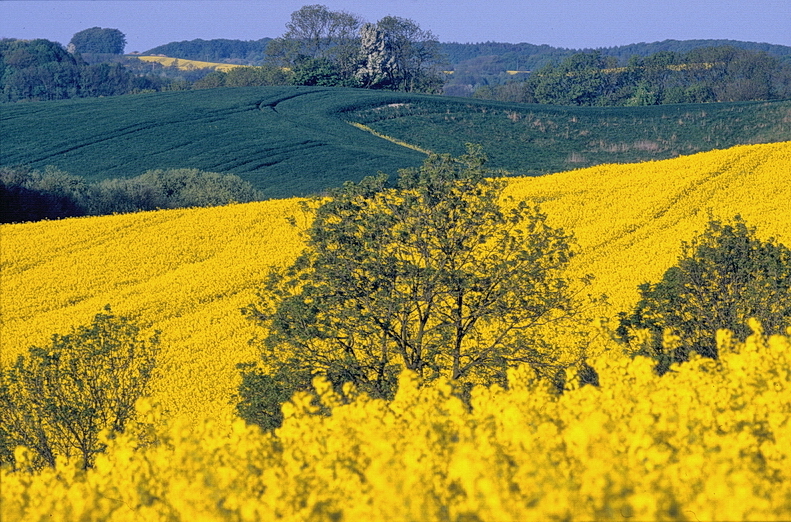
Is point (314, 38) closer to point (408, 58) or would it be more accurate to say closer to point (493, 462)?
point (408, 58)

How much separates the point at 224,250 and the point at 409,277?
24225mm

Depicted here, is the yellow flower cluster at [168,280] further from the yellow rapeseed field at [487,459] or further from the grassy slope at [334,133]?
the grassy slope at [334,133]

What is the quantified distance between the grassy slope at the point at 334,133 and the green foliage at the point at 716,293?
50.7m

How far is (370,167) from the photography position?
81.6m

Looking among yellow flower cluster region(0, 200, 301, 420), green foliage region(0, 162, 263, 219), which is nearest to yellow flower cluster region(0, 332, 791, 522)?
yellow flower cluster region(0, 200, 301, 420)

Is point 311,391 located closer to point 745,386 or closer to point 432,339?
point 432,339

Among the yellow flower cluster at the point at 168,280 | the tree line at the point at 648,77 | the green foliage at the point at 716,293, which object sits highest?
the tree line at the point at 648,77

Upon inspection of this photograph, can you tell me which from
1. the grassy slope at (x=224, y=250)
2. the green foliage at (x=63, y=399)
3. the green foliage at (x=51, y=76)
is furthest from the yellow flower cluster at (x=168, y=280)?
the green foliage at (x=51, y=76)

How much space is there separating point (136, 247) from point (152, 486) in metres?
38.1

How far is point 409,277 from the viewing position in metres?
23.6

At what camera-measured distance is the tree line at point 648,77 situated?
14350cm

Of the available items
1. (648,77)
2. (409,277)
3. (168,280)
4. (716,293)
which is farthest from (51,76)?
(716,293)

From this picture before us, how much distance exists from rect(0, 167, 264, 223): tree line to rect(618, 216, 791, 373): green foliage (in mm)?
46439

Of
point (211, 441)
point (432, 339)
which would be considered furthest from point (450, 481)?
point (432, 339)
